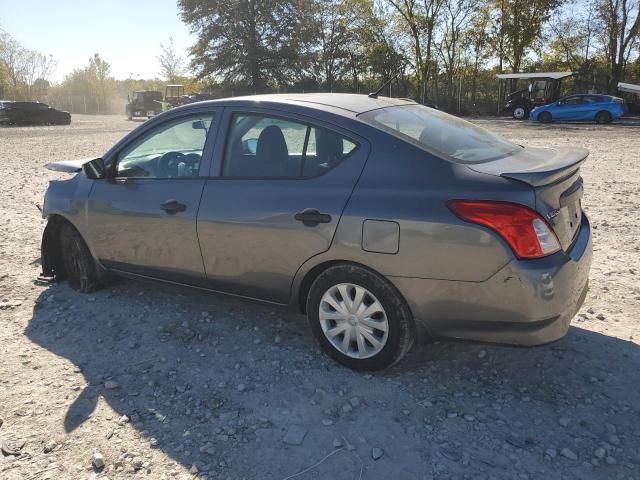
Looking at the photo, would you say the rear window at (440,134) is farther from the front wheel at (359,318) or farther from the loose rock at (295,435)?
the loose rock at (295,435)

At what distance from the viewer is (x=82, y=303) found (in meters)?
4.41

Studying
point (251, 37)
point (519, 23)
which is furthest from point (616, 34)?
point (251, 37)

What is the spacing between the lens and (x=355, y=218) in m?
3.00

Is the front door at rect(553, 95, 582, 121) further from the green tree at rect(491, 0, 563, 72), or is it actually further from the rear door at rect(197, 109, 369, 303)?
the rear door at rect(197, 109, 369, 303)

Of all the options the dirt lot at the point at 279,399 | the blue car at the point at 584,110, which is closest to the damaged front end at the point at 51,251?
the dirt lot at the point at 279,399

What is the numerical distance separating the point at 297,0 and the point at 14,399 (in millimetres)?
44314

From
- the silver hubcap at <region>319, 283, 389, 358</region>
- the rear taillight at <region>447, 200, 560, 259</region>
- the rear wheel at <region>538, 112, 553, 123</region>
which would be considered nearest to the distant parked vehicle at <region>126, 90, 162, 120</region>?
the rear wheel at <region>538, 112, 553, 123</region>

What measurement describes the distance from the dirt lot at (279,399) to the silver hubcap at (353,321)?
19 centimetres

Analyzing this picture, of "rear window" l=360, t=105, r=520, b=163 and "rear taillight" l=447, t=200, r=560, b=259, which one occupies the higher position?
"rear window" l=360, t=105, r=520, b=163

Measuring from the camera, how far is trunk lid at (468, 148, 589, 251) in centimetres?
275

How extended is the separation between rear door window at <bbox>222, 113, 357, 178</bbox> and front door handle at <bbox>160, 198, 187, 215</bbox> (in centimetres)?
40

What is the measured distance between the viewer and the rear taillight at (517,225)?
2.66 m

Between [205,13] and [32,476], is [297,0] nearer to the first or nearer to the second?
[205,13]

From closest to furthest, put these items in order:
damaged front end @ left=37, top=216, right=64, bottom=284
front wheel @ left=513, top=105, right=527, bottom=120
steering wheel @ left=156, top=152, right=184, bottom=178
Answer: steering wheel @ left=156, top=152, right=184, bottom=178 < damaged front end @ left=37, top=216, right=64, bottom=284 < front wheel @ left=513, top=105, right=527, bottom=120
